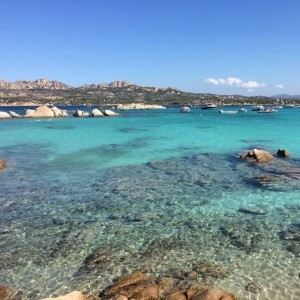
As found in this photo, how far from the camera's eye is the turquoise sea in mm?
10664

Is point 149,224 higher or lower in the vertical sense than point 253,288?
higher

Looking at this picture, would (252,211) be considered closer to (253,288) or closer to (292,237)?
(292,237)

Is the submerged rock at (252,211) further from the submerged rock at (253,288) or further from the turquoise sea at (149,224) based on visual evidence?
the submerged rock at (253,288)

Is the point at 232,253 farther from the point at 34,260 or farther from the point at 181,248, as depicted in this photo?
the point at 34,260

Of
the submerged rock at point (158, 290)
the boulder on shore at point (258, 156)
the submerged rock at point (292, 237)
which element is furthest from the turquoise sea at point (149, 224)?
the boulder on shore at point (258, 156)

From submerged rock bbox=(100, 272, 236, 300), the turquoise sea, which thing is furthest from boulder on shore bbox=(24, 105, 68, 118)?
submerged rock bbox=(100, 272, 236, 300)

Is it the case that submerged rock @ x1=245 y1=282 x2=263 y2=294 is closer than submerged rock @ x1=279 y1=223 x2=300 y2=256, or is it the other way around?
submerged rock @ x1=245 y1=282 x2=263 y2=294

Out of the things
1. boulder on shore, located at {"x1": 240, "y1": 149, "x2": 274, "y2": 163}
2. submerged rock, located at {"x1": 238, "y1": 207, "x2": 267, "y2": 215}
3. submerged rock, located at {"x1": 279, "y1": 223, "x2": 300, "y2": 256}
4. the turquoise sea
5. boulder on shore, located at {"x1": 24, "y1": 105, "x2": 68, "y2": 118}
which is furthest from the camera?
boulder on shore, located at {"x1": 24, "y1": 105, "x2": 68, "y2": 118}

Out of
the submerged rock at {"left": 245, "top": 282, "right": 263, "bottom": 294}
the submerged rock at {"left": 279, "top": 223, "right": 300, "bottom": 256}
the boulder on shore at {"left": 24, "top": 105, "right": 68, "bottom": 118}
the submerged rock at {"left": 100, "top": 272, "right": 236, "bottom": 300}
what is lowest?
the submerged rock at {"left": 245, "top": 282, "right": 263, "bottom": 294}

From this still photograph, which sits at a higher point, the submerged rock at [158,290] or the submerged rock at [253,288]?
the submerged rock at [158,290]

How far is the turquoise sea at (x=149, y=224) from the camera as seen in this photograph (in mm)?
10664

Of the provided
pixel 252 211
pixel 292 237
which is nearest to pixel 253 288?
pixel 292 237

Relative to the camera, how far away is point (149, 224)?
1447cm

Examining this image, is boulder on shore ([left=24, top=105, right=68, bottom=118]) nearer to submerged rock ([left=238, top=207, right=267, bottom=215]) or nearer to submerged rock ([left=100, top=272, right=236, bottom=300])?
submerged rock ([left=238, top=207, right=267, bottom=215])
